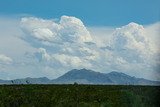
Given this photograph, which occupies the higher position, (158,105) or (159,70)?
(159,70)

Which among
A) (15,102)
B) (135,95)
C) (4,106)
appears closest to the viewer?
(135,95)

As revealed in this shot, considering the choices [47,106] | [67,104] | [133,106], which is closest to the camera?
[133,106]

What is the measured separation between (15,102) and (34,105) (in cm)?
313

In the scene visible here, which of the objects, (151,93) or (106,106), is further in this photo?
(106,106)

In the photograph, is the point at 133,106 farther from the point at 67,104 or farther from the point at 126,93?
the point at 67,104

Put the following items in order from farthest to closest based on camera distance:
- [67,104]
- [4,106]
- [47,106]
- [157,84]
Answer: [4,106] < [47,106] < [67,104] < [157,84]

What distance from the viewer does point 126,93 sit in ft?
33.8

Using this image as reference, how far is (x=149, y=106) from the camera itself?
8.51 metres

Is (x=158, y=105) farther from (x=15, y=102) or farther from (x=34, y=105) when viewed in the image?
(x=15, y=102)

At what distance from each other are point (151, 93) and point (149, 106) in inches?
19.3

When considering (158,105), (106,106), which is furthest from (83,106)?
(158,105)

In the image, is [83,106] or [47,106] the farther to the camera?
[47,106]

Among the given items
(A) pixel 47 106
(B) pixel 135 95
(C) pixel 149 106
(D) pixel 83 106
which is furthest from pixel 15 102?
(C) pixel 149 106

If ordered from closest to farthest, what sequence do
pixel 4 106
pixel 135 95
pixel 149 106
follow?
pixel 149 106 → pixel 135 95 → pixel 4 106
